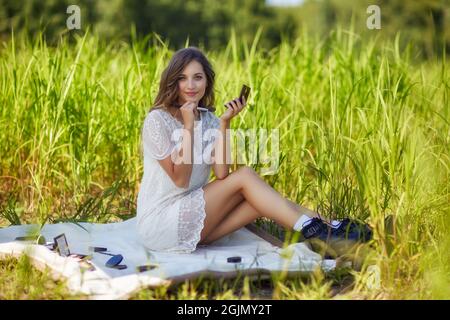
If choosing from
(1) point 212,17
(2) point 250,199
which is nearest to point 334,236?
(2) point 250,199

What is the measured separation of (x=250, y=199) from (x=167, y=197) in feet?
1.17

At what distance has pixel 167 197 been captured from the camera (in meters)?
3.29

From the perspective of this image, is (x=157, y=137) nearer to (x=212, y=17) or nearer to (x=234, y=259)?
(x=234, y=259)

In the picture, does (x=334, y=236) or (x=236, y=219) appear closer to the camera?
(x=334, y=236)

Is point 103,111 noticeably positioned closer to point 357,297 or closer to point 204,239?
point 204,239

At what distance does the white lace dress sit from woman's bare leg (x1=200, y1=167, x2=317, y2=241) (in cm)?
5

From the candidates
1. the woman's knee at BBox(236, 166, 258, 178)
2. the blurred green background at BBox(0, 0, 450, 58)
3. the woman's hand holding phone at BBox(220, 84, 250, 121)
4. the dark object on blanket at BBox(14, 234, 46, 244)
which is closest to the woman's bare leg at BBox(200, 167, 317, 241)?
the woman's knee at BBox(236, 166, 258, 178)

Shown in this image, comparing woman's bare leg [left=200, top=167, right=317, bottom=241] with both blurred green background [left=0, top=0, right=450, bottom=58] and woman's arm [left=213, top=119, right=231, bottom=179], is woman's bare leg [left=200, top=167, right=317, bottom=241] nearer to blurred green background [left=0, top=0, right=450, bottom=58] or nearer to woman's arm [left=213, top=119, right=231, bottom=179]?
woman's arm [left=213, top=119, right=231, bottom=179]

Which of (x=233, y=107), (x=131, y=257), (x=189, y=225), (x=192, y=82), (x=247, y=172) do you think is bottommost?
(x=131, y=257)

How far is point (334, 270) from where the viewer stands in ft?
9.84

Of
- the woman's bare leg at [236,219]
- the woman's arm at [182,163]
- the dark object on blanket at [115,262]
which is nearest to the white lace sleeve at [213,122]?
the woman's arm at [182,163]

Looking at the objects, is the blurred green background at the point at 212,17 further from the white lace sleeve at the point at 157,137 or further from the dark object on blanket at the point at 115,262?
the dark object on blanket at the point at 115,262
